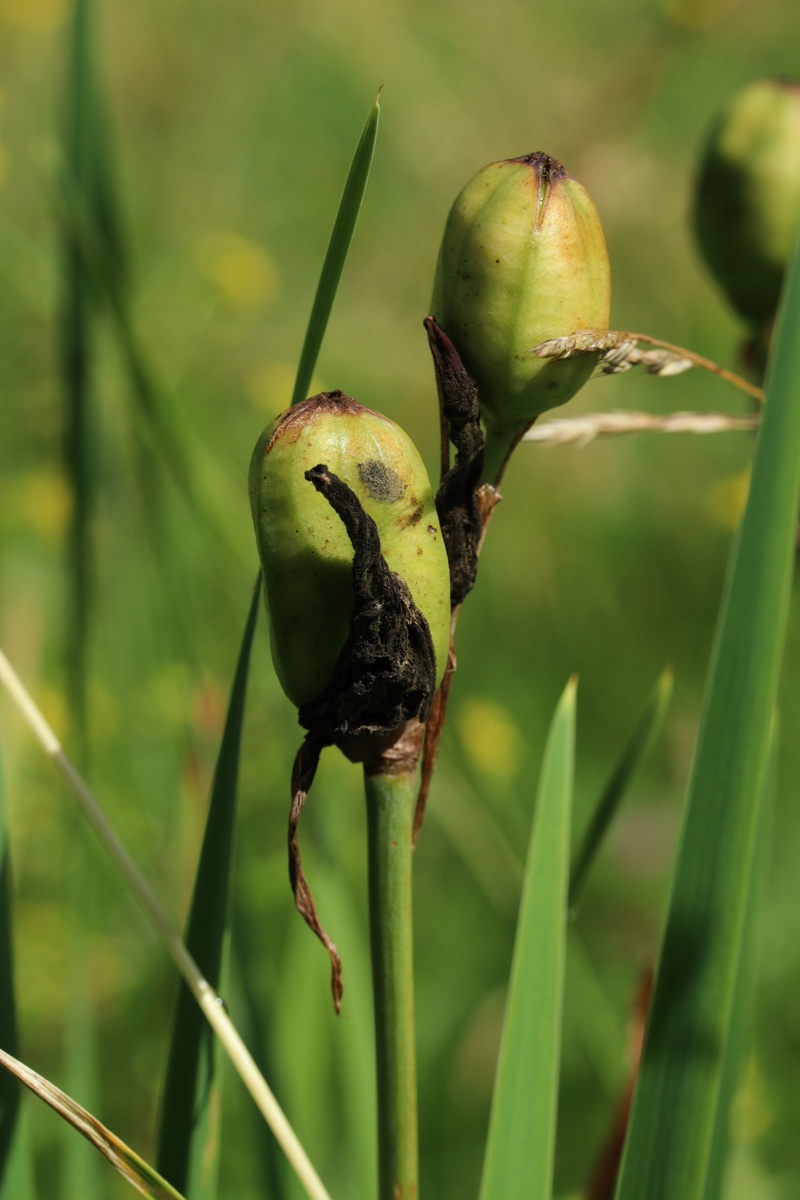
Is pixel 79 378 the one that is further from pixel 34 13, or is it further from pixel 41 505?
pixel 34 13

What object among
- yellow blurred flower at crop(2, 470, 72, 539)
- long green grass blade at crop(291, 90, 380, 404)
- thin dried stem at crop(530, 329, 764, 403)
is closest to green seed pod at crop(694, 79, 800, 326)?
thin dried stem at crop(530, 329, 764, 403)

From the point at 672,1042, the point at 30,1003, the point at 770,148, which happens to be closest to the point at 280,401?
the point at 30,1003

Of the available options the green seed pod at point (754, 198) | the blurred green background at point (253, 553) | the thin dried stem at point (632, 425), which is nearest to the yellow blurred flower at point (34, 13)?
the blurred green background at point (253, 553)

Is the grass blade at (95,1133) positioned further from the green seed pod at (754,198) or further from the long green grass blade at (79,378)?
the green seed pod at (754,198)

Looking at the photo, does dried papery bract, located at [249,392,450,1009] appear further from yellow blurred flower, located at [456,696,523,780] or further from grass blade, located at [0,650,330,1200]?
yellow blurred flower, located at [456,696,523,780]

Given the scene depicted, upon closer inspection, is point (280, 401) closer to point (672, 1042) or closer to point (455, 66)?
point (672, 1042)

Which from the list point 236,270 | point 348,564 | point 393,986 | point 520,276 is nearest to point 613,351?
point 520,276
